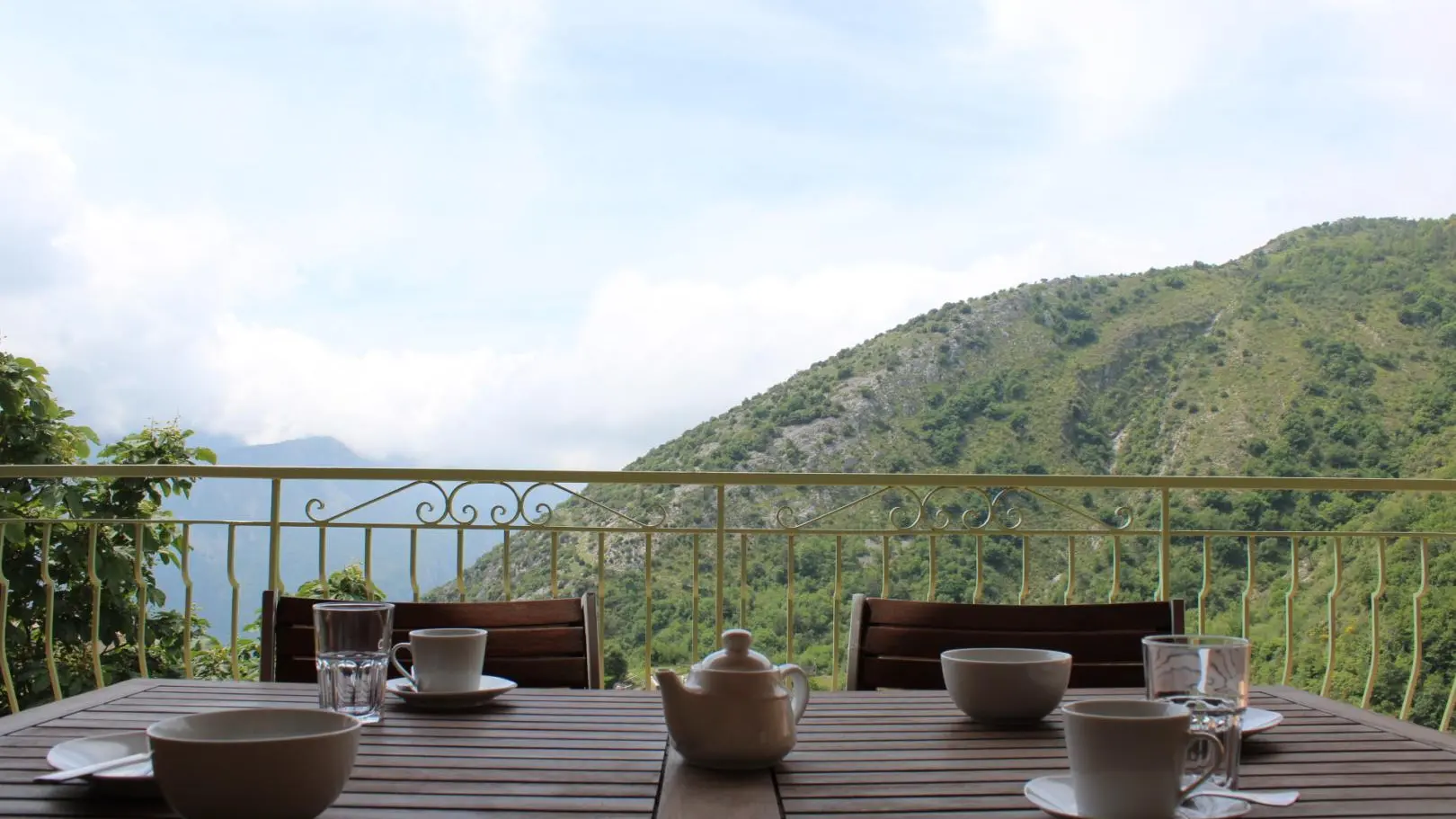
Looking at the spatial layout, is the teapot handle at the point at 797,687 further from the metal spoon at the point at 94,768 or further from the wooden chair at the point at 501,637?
the wooden chair at the point at 501,637

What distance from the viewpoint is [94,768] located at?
950 mm

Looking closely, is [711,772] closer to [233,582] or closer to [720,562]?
[720,562]

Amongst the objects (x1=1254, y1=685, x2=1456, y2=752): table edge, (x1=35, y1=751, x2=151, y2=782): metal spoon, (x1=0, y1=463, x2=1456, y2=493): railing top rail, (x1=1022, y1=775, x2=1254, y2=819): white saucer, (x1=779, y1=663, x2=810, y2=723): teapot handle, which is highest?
(x1=0, y1=463, x2=1456, y2=493): railing top rail

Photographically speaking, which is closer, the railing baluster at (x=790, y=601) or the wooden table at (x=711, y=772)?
the wooden table at (x=711, y=772)

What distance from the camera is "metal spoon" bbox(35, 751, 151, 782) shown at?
36.5 inches

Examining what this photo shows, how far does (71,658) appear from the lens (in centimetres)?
453

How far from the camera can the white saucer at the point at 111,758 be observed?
90cm

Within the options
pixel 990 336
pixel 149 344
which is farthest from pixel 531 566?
pixel 149 344

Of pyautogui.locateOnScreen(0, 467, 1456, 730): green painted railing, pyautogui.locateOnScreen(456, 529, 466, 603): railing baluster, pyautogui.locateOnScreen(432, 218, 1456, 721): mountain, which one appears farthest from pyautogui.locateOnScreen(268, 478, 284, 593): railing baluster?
pyautogui.locateOnScreen(432, 218, 1456, 721): mountain

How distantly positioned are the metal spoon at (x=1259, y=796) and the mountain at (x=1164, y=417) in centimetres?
952

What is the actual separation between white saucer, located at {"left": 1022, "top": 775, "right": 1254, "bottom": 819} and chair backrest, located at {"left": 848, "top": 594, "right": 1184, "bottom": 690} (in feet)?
2.68

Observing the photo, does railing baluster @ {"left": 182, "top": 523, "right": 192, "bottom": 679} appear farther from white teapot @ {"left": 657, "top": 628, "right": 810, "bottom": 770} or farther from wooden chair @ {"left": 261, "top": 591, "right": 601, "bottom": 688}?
white teapot @ {"left": 657, "top": 628, "right": 810, "bottom": 770}

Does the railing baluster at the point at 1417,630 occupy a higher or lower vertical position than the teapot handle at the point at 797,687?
lower

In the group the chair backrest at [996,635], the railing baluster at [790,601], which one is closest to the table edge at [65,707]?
the chair backrest at [996,635]
